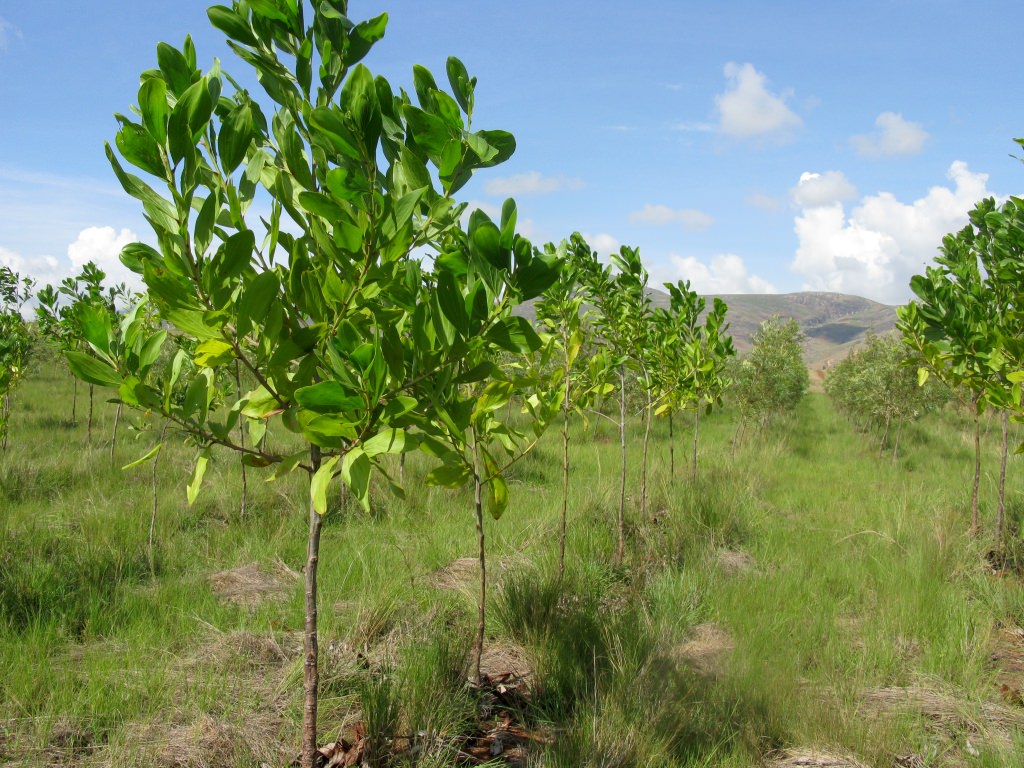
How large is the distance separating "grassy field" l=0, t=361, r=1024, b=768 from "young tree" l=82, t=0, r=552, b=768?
1.49 m

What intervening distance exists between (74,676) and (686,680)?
2869mm

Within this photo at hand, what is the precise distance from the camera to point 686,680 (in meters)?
2.95

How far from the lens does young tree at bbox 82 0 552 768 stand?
1459 mm

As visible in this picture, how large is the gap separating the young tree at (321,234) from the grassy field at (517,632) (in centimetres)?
149

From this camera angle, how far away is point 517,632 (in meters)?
3.51

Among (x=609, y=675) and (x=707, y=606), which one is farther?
(x=707, y=606)

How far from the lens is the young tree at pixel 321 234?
1.46 m

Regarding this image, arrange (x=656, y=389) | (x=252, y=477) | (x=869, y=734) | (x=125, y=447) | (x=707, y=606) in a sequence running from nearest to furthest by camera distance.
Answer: (x=869, y=734)
(x=707, y=606)
(x=656, y=389)
(x=252, y=477)
(x=125, y=447)

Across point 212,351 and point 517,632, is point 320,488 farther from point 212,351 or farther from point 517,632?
point 517,632

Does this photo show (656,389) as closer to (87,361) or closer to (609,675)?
(609,675)

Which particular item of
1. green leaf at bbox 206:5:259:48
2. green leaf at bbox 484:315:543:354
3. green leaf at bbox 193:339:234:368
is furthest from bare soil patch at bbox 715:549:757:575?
green leaf at bbox 206:5:259:48

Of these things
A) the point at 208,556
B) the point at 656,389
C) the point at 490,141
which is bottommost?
the point at 208,556

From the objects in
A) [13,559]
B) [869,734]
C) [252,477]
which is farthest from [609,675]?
[252,477]

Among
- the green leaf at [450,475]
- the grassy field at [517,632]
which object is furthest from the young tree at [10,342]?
the green leaf at [450,475]
